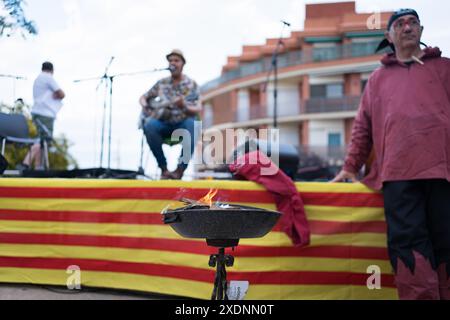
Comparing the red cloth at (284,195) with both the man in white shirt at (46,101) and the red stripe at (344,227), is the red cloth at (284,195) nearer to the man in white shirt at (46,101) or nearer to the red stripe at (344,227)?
the red stripe at (344,227)

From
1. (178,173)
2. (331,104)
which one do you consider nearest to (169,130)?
(178,173)

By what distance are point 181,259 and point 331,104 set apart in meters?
28.9

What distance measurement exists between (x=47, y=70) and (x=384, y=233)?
10.9 ft

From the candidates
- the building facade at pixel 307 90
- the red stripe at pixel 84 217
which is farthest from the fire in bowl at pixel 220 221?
the building facade at pixel 307 90

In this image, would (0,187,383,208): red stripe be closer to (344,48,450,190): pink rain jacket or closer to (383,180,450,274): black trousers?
(344,48,450,190): pink rain jacket

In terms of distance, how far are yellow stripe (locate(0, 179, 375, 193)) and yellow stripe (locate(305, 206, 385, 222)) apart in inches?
4.6

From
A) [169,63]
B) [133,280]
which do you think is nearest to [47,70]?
[169,63]

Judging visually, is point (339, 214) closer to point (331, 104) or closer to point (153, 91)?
point (153, 91)

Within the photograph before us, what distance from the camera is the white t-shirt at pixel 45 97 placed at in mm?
4520

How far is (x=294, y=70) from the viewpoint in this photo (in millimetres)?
31906

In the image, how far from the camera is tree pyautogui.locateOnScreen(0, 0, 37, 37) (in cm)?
321

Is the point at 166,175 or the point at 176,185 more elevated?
the point at 166,175

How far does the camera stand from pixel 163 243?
329 cm

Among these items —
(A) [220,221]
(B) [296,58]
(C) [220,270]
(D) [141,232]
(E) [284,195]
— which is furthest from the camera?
(B) [296,58]
